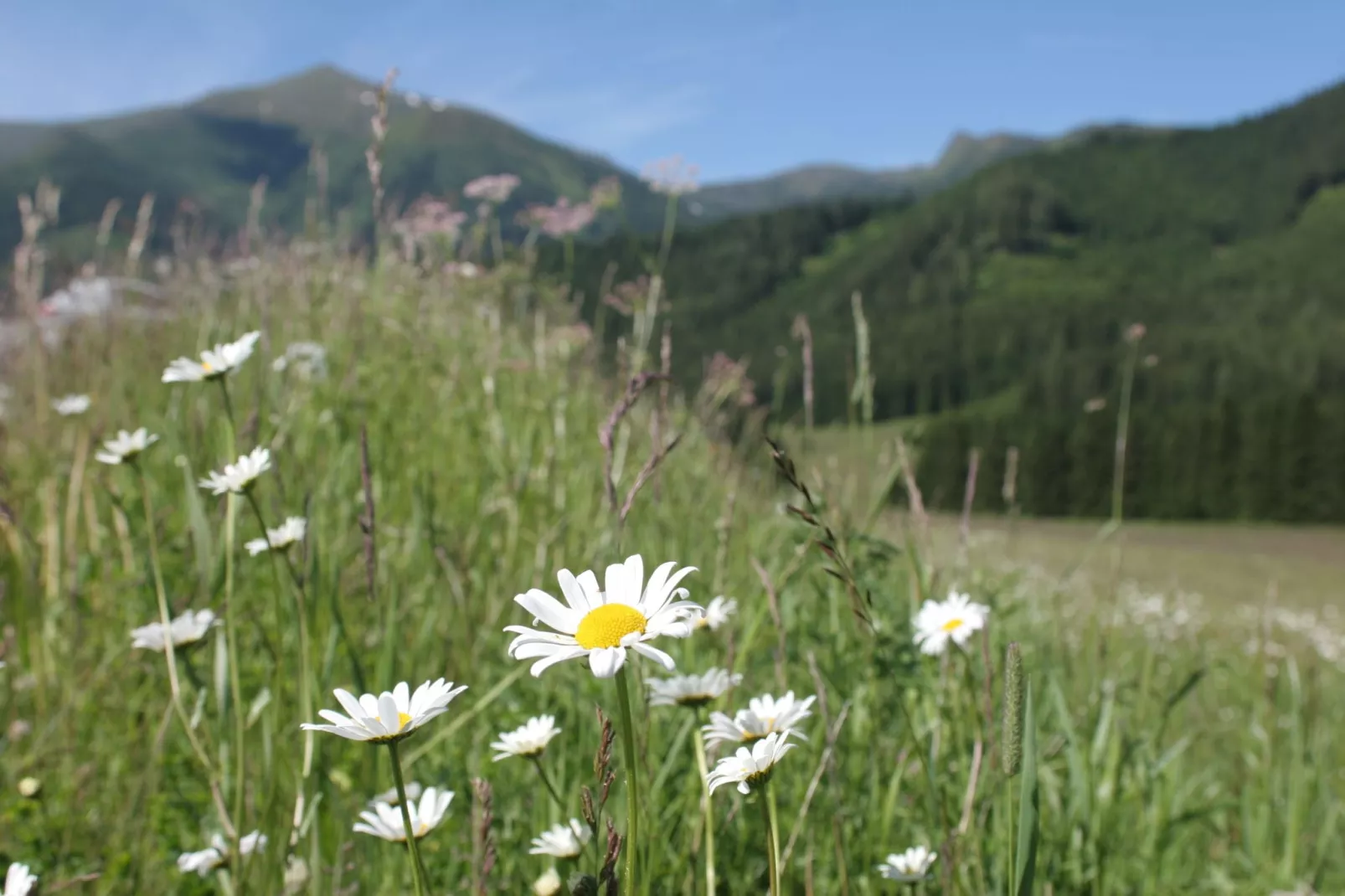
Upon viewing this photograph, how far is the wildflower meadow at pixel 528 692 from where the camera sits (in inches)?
45.3

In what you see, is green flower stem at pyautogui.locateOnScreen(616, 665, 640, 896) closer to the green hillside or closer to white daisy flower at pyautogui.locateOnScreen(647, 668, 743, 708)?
white daisy flower at pyautogui.locateOnScreen(647, 668, 743, 708)

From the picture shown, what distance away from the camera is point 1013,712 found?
0.82 metres

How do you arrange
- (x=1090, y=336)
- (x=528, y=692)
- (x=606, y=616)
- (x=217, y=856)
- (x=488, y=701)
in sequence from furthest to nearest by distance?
(x=1090, y=336)
(x=528, y=692)
(x=488, y=701)
(x=217, y=856)
(x=606, y=616)

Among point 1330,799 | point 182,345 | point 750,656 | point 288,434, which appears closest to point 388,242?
point 182,345

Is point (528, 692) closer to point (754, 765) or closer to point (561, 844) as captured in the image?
point (561, 844)

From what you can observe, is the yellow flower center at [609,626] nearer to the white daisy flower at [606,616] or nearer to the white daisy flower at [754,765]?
the white daisy flower at [606,616]

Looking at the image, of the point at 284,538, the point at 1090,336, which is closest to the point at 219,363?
the point at 284,538

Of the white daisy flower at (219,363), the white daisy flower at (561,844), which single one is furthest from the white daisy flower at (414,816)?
the white daisy flower at (219,363)

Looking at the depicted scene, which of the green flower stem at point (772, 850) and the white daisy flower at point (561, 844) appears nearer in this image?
the green flower stem at point (772, 850)

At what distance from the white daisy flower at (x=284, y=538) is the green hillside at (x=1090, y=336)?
1457 mm

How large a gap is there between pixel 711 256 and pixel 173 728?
190 metres

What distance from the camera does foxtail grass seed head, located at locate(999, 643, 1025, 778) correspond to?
81cm

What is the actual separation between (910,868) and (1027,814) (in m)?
0.42

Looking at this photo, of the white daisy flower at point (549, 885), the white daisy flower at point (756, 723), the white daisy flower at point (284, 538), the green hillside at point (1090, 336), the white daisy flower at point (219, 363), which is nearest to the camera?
the white daisy flower at point (756, 723)
